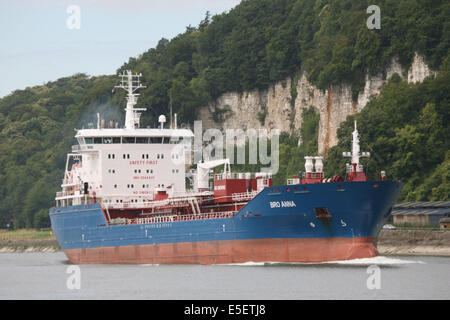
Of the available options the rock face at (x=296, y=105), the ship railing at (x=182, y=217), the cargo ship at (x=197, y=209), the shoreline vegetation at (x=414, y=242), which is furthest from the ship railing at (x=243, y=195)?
the rock face at (x=296, y=105)

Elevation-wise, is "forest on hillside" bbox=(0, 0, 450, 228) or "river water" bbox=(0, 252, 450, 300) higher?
"forest on hillside" bbox=(0, 0, 450, 228)

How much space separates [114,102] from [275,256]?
5753 centimetres

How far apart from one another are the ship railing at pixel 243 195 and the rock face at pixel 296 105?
29183 mm

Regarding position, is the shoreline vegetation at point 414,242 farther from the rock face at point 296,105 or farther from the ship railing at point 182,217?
the rock face at point 296,105

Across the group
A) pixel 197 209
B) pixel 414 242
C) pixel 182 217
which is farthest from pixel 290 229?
pixel 414 242

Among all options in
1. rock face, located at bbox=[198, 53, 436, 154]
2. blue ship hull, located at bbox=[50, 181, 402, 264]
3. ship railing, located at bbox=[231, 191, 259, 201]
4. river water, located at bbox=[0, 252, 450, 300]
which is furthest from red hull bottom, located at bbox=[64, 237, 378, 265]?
rock face, located at bbox=[198, 53, 436, 154]

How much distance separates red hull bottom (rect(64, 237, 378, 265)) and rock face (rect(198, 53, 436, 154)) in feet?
98.9

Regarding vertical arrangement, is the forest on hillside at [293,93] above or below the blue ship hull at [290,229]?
above

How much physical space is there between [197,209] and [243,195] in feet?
11.2

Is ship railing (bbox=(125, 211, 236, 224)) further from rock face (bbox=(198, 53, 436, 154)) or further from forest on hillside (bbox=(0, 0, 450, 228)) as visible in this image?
rock face (bbox=(198, 53, 436, 154))

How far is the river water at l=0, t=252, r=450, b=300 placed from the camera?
35.5 meters

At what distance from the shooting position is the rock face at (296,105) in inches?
2938

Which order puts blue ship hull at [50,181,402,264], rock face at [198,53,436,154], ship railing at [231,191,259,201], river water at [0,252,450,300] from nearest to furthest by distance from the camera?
river water at [0,252,450,300] < blue ship hull at [50,181,402,264] < ship railing at [231,191,259,201] < rock face at [198,53,436,154]

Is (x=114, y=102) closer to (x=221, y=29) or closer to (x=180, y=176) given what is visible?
(x=221, y=29)
